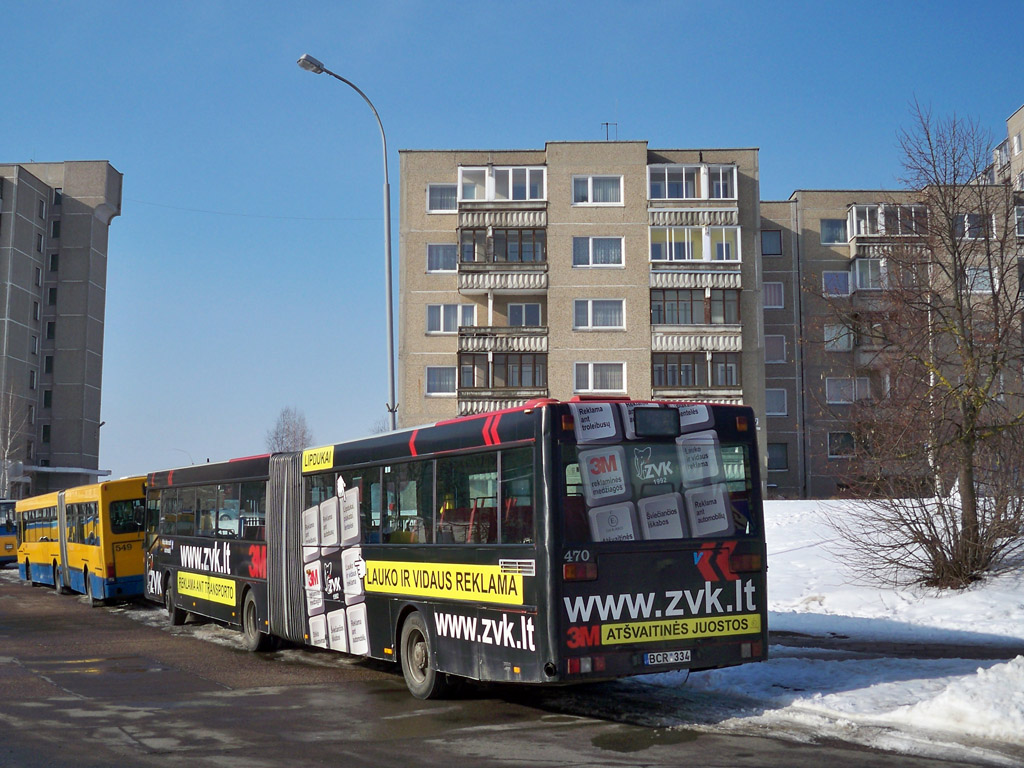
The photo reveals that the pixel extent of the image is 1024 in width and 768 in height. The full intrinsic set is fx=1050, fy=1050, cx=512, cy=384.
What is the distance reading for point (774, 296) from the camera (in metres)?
61.9

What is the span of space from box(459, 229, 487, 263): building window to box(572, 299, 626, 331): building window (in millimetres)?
4931

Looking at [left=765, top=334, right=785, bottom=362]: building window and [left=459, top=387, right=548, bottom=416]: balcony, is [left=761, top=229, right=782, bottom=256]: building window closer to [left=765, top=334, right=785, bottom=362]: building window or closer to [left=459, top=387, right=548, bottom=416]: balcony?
[left=765, top=334, right=785, bottom=362]: building window

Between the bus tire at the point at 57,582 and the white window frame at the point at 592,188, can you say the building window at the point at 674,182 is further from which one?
the bus tire at the point at 57,582

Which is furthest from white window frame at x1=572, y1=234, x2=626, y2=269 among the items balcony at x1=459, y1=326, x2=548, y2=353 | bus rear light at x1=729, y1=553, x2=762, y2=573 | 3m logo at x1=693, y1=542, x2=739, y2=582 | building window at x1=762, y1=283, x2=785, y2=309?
3m logo at x1=693, y1=542, x2=739, y2=582

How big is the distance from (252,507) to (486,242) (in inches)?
1366

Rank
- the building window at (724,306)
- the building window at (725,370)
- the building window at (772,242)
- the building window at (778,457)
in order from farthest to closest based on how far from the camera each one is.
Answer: the building window at (772,242) → the building window at (778,457) → the building window at (724,306) → the building window at (725,370)

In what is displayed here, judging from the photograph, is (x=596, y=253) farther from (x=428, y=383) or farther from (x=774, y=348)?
(x=774, y=348)

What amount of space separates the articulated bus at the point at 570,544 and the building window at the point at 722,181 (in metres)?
40.9

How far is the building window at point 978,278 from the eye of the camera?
20.1m

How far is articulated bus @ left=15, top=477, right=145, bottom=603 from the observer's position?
925 inches

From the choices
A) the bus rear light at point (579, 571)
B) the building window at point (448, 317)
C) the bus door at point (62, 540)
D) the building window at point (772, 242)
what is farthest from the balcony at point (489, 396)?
the bus rear light at point (579, 571)

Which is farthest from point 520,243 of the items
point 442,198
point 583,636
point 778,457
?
point 583,636

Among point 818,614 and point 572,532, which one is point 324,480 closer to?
point 572,532

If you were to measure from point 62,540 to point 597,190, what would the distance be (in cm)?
3058
